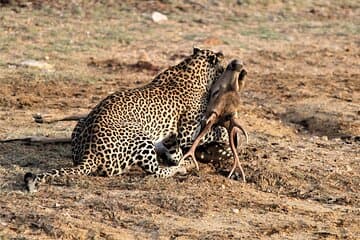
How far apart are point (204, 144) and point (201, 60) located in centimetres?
87

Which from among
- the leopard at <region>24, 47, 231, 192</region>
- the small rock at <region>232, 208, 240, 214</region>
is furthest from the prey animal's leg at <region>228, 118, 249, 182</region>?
the small rock at <region>232, 208, 240, 214</region>

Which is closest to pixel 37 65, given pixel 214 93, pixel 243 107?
pixel 243 107

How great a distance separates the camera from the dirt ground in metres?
6.96

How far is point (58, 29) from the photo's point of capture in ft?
49.9

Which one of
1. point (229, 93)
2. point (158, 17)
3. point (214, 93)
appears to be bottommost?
point (158, 17)

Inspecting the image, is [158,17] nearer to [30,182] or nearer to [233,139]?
[233,139]

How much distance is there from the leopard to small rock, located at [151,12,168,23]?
273 inches

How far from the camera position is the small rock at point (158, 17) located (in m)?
16.2

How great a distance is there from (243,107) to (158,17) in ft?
17.0

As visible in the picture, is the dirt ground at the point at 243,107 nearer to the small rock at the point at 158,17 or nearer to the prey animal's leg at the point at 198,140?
the small rock at the point at 158,17

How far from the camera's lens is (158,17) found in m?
16.3

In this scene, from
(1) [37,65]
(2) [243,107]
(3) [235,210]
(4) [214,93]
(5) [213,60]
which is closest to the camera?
(3) [235,210]

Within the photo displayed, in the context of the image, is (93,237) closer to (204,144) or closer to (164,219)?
(164,219)

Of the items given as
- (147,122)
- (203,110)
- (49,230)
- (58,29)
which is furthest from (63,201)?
(58,29)
